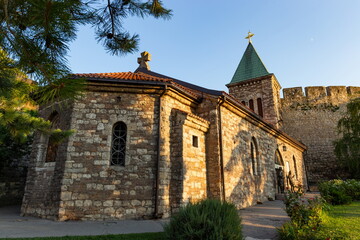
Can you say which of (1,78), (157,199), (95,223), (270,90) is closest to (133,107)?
(157,199)

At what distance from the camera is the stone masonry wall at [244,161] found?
372 inches

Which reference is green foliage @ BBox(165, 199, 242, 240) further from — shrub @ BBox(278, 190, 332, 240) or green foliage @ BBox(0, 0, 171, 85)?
green foliage @ BBox(0, 0, 171, 85)

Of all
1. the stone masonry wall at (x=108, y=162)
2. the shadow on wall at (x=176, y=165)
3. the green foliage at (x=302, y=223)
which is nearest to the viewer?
the green foliage at (x=302, y=223)

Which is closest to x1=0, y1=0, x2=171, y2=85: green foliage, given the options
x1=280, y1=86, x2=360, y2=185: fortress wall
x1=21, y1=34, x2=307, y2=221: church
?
x1=21, y1=34, x2=307, y2=221: church

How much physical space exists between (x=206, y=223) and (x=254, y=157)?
8.73 meters

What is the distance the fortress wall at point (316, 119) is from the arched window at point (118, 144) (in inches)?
727

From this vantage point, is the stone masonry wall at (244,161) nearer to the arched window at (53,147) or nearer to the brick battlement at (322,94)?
the arched window at (53,147)

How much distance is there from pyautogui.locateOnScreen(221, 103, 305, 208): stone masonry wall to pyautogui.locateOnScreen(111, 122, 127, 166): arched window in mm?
3958

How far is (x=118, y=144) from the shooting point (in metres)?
7.70

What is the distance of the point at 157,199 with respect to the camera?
7.17 meters

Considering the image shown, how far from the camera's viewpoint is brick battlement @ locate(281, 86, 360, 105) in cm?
2242

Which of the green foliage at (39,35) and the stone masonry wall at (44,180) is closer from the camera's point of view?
the green foliage at (39,35)

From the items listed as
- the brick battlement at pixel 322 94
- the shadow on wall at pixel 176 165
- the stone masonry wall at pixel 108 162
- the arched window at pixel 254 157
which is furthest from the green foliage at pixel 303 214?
the brick battlement at pixel 322 94

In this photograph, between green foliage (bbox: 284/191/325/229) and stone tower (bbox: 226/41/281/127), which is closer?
green foliage (bbox: 284/191/325/229)
